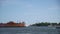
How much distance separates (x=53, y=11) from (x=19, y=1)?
2.46 ft

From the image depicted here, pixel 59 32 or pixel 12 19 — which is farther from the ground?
pixel 12 19

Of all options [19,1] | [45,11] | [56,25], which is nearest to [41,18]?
[45,11]

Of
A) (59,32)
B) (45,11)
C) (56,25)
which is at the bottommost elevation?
(59,32)

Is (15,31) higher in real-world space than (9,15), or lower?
lower

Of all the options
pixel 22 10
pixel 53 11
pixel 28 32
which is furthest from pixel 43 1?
pixel 28 32

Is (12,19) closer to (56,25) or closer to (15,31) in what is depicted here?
(15,31)

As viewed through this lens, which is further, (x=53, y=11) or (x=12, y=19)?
(x=53, y=11)

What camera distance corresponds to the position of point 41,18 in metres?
2.33

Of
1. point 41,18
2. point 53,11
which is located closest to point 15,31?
point 41,18

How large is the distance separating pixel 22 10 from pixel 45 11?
1.60 feet

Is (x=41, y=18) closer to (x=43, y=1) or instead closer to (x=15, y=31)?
(x=43, y=1)

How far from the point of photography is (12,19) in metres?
2.22

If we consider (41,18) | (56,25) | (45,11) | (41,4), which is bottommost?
(56,25)

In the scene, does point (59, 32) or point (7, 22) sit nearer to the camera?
point (7, 22)
